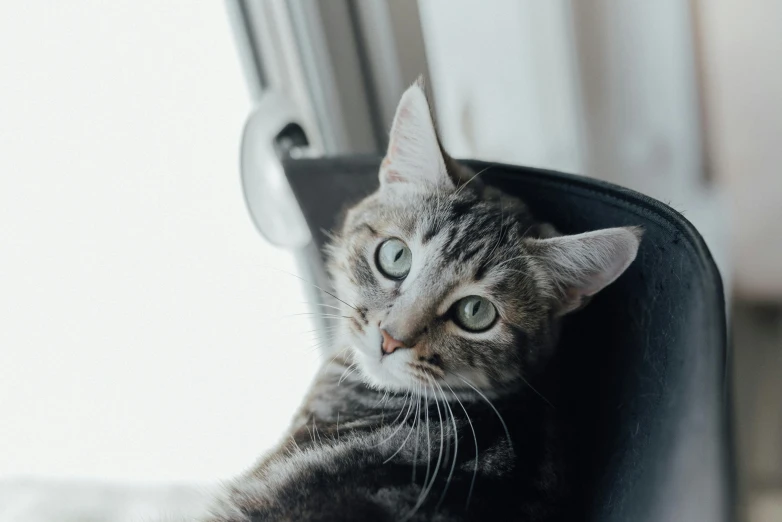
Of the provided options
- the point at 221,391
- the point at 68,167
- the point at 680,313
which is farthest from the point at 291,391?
the point at 680,313

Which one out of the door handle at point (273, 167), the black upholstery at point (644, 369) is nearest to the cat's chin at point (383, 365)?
the black upholstery at point (644, 369)

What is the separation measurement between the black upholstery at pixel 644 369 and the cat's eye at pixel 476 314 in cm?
8

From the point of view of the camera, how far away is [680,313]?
46 cm

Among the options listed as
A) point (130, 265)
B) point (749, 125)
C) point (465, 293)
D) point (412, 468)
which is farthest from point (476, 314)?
point (130, 265)

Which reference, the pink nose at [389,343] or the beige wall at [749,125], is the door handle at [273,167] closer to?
the pink nose at [389,343]

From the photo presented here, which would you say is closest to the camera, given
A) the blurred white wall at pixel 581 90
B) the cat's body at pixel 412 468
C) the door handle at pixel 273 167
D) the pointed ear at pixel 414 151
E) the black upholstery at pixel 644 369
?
the black upholstery at pixel 644 369

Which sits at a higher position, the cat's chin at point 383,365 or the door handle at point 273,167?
the door handle at point 273,167

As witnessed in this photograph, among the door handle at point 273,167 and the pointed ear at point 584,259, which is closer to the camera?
the pointed ear at point 584,259

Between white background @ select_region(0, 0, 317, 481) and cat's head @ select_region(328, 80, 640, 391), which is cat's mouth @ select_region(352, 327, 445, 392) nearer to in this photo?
cat's head @ select_region(328, 80, 640, 391)

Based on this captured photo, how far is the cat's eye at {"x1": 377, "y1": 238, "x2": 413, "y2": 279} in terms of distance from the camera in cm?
64

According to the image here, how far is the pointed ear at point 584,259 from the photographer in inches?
20.3

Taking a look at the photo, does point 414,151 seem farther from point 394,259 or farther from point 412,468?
point 412,468

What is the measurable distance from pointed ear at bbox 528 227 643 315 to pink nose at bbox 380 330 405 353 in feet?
0.52

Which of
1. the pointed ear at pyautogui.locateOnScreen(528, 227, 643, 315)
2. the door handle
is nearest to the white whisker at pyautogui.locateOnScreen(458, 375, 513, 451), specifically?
the pointed ear at pyautogui.locateOnScreen(528, 227, 643, 315)
